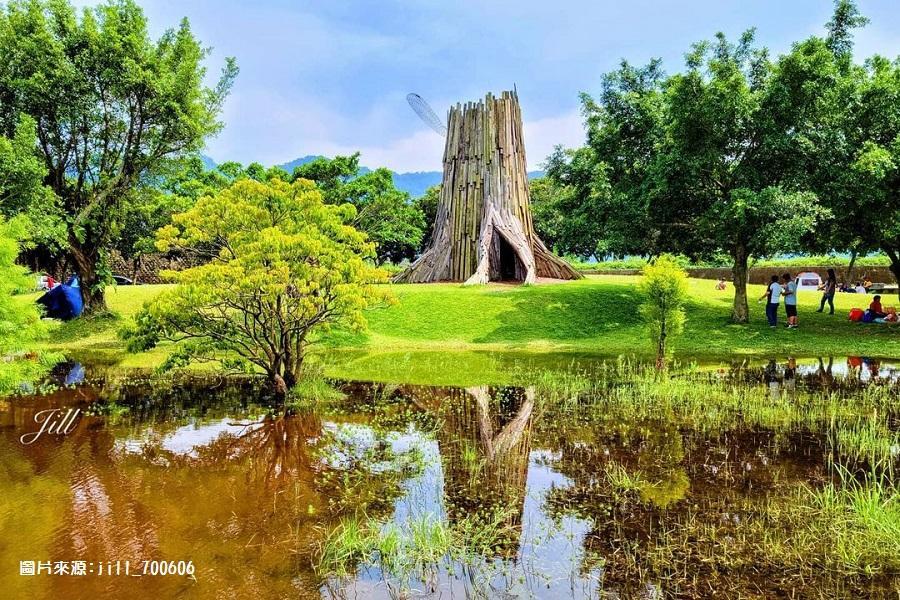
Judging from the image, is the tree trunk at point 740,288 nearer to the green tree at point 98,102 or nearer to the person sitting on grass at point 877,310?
the person sitting on grass at point 877,310

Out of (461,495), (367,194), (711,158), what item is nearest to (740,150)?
(711,158)

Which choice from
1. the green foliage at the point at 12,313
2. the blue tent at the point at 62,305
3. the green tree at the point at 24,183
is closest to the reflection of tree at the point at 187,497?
the green foliage at the point at 12,313

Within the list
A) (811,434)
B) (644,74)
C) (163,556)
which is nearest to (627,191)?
(644,74)

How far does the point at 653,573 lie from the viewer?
4.63 m

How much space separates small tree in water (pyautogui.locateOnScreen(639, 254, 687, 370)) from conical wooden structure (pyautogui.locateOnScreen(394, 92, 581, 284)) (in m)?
11.4

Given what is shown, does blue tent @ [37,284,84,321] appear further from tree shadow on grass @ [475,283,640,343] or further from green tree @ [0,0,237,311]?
tree shadow on grass @ [475,283,640,343]

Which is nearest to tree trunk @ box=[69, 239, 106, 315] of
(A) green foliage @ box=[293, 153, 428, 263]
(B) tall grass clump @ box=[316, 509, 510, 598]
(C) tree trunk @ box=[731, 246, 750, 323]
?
(A) green foliage @ box=[293, 153, 428, 263]

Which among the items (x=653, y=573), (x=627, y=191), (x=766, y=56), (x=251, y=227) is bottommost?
(x=653, y=573)

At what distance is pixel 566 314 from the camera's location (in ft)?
63.5

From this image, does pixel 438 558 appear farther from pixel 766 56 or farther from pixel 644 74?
pixel 644 74

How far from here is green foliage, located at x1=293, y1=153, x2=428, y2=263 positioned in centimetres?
3166

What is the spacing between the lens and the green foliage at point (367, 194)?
1246 inches

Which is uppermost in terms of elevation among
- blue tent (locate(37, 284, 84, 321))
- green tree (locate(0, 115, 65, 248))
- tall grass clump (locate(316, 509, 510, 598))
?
green tree (locate(0, 115, 65, 248))

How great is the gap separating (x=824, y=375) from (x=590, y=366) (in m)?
4.78
